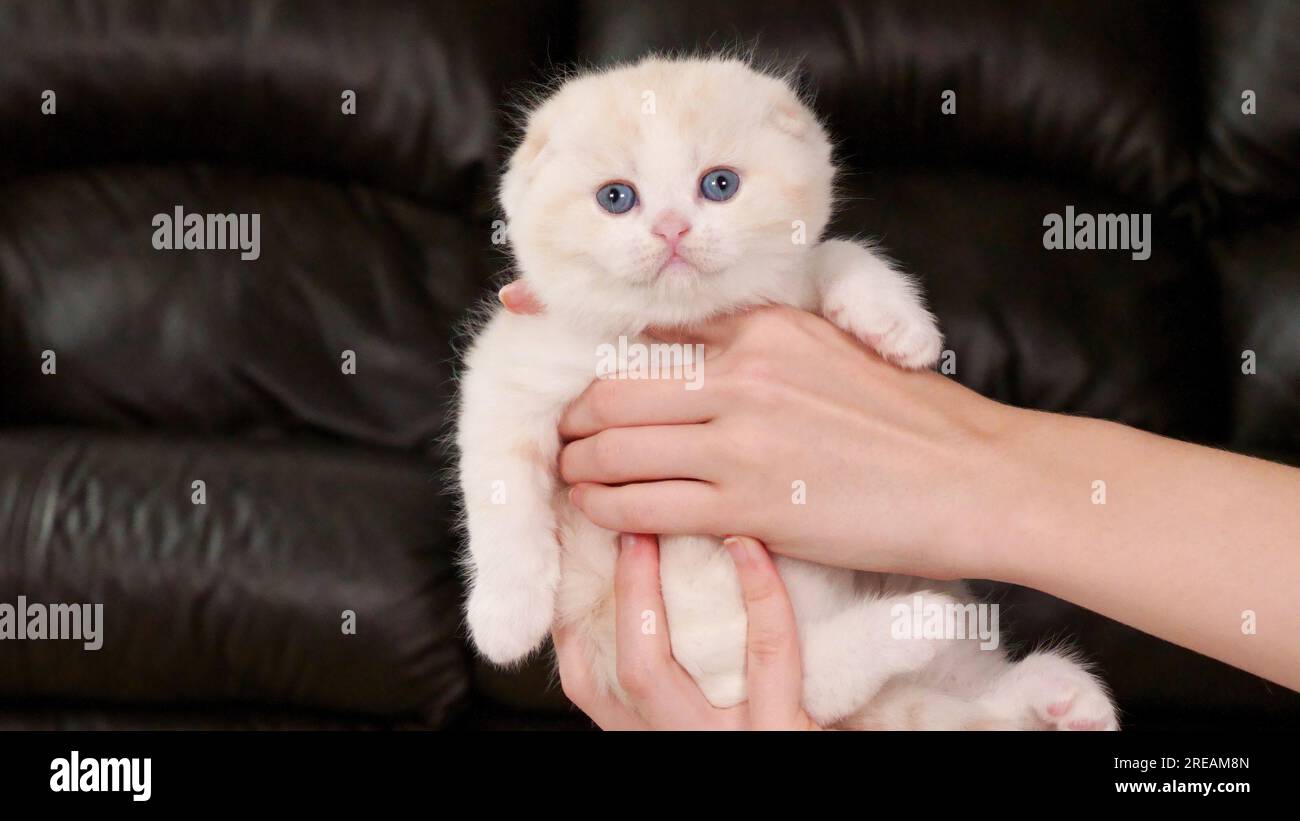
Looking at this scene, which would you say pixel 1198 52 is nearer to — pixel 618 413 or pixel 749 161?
pixel 749 161

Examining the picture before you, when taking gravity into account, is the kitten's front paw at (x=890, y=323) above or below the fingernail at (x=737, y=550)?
above

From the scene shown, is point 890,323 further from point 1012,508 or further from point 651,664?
point 651,664

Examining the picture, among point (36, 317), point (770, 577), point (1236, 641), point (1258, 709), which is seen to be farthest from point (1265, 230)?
point (36, 317)

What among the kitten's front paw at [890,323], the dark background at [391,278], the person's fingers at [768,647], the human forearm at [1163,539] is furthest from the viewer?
the dark background at [391,278]

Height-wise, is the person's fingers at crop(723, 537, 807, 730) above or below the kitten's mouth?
below

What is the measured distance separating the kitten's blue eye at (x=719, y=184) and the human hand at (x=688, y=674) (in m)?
0.45

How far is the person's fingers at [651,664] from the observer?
1.20 metres

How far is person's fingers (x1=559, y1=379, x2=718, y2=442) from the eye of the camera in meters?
1.30

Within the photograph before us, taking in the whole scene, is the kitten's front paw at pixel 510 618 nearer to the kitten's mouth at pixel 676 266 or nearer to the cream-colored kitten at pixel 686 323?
the cream-colored kitten at pixel 686 323

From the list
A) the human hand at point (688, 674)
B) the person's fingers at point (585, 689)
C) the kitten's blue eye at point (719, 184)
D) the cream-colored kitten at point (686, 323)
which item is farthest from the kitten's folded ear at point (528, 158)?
the person's fingers at point (585, 689)

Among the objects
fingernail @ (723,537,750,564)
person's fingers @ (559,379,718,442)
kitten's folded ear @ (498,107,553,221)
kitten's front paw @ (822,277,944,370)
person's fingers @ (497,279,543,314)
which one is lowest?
fingernail @ (723,537,750,564)

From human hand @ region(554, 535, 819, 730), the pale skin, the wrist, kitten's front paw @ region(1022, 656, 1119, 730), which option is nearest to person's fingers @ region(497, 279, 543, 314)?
the pale skin

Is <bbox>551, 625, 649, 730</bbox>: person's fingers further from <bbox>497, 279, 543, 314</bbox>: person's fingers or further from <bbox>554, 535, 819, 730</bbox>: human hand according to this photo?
<bbox>497, 279, 543, 314</bbox>: person's fingers

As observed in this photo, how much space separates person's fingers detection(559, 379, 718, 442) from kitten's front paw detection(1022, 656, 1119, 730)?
0.56 meters
